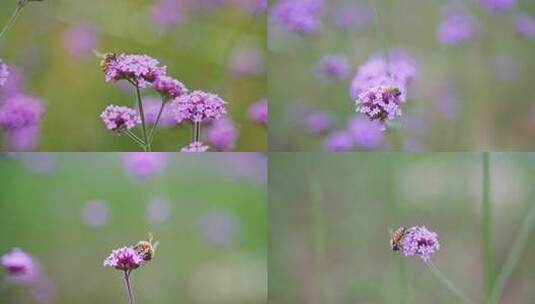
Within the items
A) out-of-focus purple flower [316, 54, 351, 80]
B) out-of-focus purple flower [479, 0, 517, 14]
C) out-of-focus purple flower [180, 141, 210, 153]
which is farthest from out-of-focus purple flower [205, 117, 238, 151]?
out-of-focus purple flower [479, 0, 517, 14]

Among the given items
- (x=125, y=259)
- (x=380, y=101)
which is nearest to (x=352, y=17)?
(x=380, y=101)

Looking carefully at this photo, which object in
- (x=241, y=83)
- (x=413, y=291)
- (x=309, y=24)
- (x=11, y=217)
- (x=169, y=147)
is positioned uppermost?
(x=309, y=24)

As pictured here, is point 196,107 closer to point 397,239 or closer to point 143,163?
point 143,163

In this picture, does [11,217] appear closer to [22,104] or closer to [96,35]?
[22,104]

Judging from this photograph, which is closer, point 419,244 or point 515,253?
point 419,244

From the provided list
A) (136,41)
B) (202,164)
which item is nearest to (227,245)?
(202,164)

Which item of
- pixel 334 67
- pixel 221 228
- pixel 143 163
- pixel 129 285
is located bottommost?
pixel 129 285
